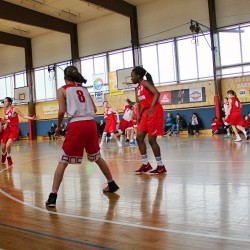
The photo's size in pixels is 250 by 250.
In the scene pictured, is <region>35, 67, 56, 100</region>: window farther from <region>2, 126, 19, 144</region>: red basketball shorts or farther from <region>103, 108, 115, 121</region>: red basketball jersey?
<region>2, 126, 19, 144</region>: red basketball shorts

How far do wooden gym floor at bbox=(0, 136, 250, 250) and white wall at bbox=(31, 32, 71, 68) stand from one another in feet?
71.6

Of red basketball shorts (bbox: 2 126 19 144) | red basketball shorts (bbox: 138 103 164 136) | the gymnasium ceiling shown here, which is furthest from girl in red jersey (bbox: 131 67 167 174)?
the gymnasium ceiling

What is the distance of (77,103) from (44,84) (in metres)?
25.1

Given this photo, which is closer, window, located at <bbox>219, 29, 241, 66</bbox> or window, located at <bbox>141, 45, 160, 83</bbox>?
window, located at <bbox>219, 29, 241, 66</bbox>

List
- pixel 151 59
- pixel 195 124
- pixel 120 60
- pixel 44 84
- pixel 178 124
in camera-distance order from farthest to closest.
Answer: pixel 44 84 → pixel 120 60 → pixel 151 59 → pixel 178 124 → pixel 195 124

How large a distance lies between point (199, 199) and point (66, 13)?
2157 centimetres

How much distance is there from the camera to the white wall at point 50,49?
87.9ft

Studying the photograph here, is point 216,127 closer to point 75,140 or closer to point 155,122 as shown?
point 155,122

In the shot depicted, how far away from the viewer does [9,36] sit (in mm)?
27172

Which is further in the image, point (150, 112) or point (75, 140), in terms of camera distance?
point (150, 112)

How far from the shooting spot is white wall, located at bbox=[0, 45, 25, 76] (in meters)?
29.8

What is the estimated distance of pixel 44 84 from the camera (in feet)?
94.1

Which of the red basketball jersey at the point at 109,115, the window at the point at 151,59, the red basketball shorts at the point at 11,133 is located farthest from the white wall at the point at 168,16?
the red basketball shorts at the point at 11,133

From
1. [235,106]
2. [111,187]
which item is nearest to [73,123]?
[111,187]
